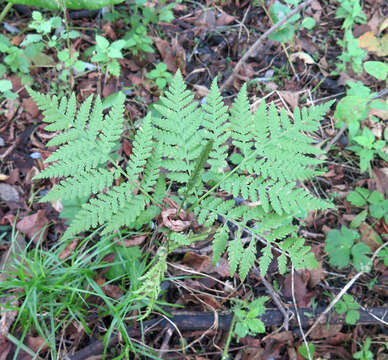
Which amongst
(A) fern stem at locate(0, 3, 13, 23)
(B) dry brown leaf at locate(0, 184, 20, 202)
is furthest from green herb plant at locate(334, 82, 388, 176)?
(A) fern stem at locate(0, 3, 13, 23)

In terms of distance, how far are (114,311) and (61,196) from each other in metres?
0.87

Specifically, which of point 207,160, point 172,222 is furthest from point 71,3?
point 172,222

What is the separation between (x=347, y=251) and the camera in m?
2.54

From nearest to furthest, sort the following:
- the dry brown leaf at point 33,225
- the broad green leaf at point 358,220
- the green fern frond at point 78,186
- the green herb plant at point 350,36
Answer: the green fern frond at point 78,186 < the dry brown leaf at point 33,225 < the broad green leaf at point 358,220 < the green herb plant at point 350,36

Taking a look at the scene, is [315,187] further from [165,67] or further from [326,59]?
[165,67]

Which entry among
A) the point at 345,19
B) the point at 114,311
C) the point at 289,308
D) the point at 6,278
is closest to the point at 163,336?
the point at 114,311

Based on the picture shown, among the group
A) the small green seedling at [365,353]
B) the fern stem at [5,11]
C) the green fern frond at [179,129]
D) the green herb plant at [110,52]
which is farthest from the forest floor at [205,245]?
the green fern frond at [179,129]

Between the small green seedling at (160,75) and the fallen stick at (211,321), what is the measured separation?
174cm

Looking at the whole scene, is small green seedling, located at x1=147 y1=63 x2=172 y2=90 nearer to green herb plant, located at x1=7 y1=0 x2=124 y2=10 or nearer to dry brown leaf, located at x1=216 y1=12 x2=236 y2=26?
green herb plant, located at x1=7 y1=0 x2=124 y2=10

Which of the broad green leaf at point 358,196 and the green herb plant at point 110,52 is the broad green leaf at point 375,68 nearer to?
the broad green leaf at point 358,196

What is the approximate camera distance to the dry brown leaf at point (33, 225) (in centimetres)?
250

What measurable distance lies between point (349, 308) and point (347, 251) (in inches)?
15.3

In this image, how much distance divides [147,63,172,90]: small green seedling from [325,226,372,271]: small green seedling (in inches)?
69.1

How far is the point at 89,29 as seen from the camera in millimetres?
3139
